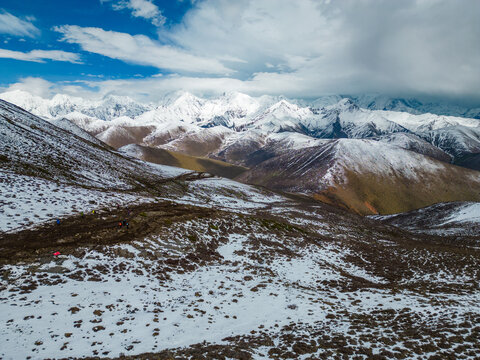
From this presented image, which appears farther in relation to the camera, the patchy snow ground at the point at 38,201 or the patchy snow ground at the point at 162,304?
the patchy snow ground at the point at 38,201

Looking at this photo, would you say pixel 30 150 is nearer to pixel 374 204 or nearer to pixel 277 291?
pixel 277 291

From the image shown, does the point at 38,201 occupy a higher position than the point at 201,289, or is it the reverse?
the point at 38,201

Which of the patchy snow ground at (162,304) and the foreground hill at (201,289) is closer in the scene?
the patchy snow ground at (162,304)

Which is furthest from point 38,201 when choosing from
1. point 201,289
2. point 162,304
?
point 201,289

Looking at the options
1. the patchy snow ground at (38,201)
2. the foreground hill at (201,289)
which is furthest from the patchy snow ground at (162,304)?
the patchy snow ground at (38,201)

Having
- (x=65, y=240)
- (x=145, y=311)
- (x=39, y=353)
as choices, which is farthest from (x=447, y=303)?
(x=65, y=240)

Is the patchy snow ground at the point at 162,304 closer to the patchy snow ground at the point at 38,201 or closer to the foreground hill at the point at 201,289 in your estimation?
the foreground hill at the point at 201,289

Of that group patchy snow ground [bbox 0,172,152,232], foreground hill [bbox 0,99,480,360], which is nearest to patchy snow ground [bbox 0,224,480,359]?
foreground hill [bbox 0,99,480,360]

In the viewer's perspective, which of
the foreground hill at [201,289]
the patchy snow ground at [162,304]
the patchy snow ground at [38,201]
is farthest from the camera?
the patchy snow ground at [38,201]

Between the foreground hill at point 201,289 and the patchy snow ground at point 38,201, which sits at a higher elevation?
the patchy snow ground at point 38,201

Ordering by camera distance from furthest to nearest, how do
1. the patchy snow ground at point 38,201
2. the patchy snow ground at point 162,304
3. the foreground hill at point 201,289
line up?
1. the patchy snow ground at point 38,201
2. the foreground hill at point 201,289
3. the patchy snow ground at point 162,304

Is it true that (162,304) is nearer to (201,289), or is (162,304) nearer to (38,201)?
(201,289)
